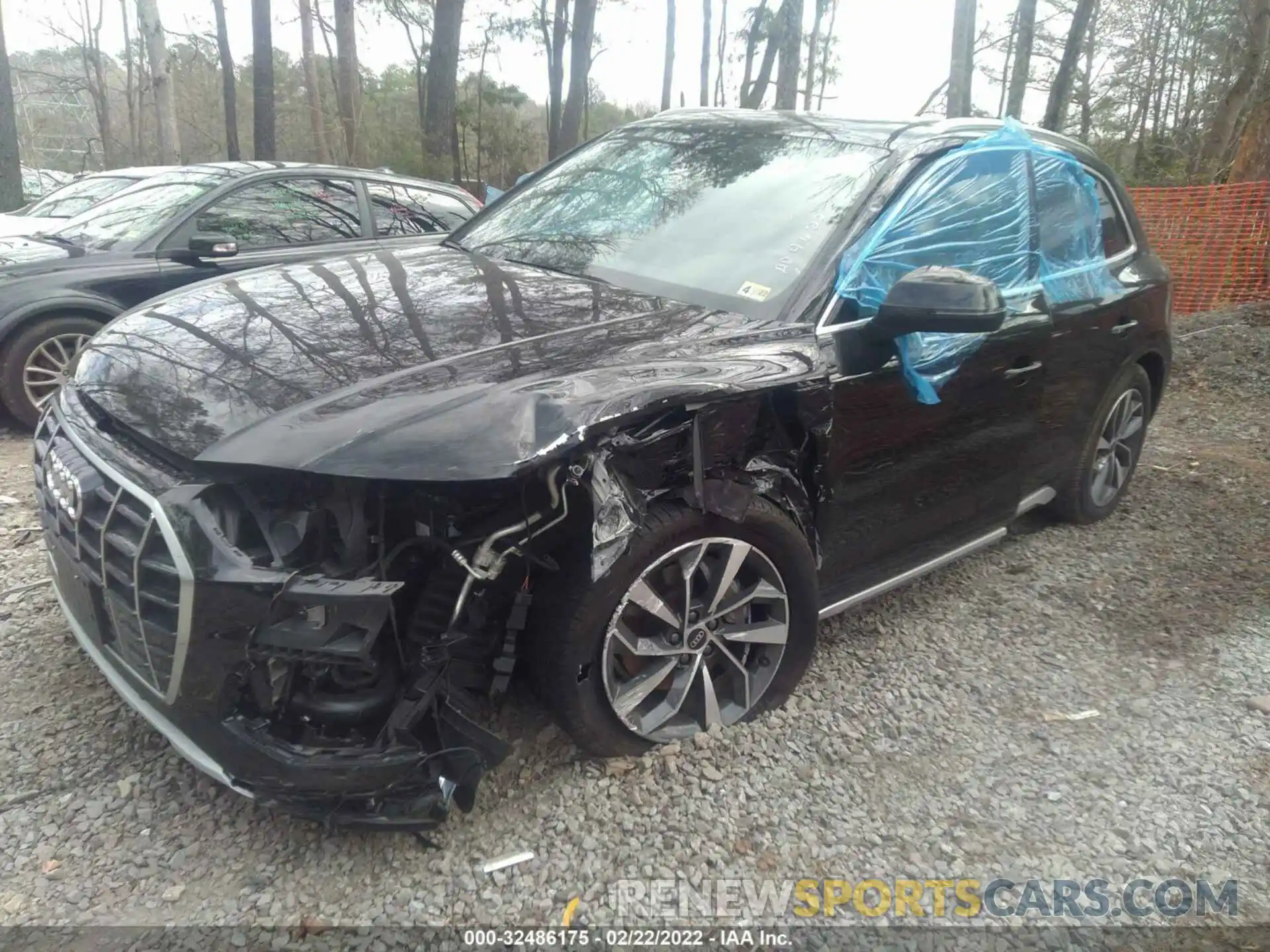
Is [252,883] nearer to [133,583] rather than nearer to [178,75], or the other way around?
[133,583]

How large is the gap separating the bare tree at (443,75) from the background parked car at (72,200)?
7.92 m

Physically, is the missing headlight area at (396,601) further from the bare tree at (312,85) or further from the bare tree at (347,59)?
the bare tree at (312,85)

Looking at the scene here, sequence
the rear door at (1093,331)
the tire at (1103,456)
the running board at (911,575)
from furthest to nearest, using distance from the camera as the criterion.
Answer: the tire at (1103,456), the rear door at (1093,331), the running board at (911,575)

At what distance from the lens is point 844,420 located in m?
2.71

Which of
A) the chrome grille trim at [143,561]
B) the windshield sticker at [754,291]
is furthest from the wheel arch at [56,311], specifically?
the windshield sticker at [754,291]

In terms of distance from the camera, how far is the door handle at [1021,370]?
129 inches

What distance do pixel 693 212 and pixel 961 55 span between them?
16.9 meters

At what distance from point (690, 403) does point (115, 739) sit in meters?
1.90

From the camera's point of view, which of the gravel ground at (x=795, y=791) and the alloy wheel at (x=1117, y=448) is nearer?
the gravel ground at (x=795, y=791)

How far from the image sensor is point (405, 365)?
2.25 metres

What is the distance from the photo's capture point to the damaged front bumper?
6.19 ft

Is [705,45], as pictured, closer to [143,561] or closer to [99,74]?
[99,74]

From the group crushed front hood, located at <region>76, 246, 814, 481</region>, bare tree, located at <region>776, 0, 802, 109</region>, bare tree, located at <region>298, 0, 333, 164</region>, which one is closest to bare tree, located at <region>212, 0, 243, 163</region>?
bare tree, located at <region>298, 0, 333, 164</region>
